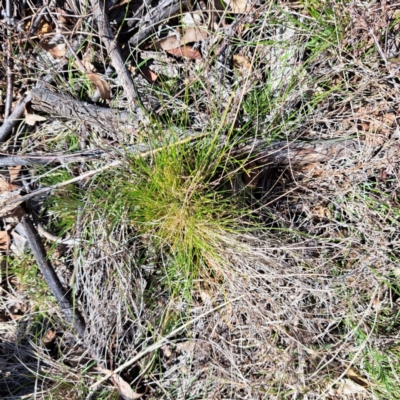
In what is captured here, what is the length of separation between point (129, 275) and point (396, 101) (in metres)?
1.20

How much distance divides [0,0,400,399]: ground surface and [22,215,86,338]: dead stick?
1.2 inches

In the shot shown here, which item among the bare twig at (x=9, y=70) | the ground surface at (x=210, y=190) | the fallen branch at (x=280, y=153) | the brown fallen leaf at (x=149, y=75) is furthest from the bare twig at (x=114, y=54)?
the bare twig at (x=9, y=70)

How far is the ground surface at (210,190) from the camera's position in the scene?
192 centimetres

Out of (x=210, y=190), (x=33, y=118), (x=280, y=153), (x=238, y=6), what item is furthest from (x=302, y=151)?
(x=33, y=118)

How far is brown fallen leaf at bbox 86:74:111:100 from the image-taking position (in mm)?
1970

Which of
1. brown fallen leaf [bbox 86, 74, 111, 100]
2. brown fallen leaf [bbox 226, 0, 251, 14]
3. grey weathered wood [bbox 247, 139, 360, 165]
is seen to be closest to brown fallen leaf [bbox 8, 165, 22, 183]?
brown fallen leaf [bbox 86, 74, 111, 100]

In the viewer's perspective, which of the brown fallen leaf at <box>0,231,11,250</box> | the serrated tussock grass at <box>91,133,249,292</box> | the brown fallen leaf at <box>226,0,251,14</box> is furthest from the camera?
the brown fallen leaf at <box>0,231,11,250</box>

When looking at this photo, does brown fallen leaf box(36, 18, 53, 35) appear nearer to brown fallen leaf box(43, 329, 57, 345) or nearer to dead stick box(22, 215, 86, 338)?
dead stick box(22, 215, 86, 338)

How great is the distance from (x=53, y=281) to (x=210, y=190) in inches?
28.9

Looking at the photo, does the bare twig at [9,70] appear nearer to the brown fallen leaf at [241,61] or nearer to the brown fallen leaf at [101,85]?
the brown fallen leaf at [101,85]

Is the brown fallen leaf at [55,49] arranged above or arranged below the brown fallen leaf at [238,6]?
above

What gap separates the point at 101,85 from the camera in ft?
6.50

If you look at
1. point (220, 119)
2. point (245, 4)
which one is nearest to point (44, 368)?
point (220, 119)

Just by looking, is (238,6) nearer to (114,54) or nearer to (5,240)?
(114,54)
